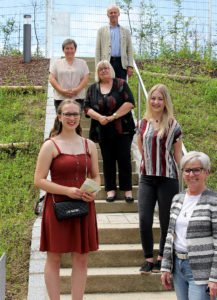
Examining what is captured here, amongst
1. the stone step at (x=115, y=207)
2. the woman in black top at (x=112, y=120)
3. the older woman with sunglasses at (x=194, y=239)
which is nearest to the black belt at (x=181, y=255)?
the older woman with sunglasses at (x=194, y=239)

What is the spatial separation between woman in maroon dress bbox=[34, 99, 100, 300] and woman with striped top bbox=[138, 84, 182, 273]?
866 millimetres

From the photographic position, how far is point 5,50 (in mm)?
14281

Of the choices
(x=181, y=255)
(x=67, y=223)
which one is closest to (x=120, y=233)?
(x=67, y=223)

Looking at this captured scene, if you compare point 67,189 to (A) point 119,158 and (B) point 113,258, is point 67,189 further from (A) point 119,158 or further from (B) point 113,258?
(A) point 119,158

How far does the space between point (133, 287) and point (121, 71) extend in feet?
12.1

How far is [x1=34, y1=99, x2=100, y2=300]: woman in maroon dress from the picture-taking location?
15.4ft

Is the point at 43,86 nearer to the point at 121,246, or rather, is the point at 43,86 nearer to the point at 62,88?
the point at 62,88

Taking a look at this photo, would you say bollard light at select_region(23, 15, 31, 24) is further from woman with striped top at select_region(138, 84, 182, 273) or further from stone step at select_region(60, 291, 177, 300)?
stone step at select_region(60, 291, 177, 300)

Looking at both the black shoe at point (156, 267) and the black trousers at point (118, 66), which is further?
the black trousers at point (118, 66)

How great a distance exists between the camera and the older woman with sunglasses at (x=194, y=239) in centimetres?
377

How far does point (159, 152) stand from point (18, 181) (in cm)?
252

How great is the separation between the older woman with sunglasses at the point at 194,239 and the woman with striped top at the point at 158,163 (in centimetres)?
161

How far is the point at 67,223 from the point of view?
4711mm

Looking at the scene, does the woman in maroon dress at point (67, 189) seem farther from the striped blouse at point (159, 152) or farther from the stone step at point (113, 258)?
the stone step at point (113, 258)
